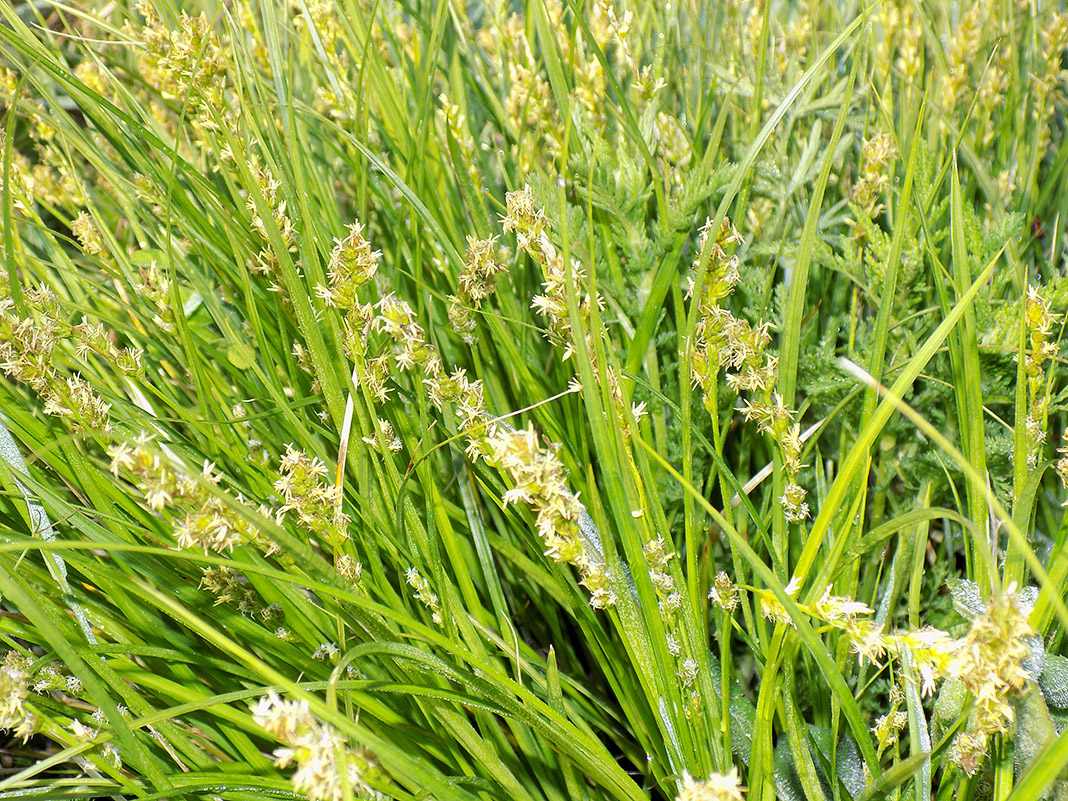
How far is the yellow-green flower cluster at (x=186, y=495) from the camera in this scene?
556 mm

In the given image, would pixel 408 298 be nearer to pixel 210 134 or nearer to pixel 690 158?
pixel 210 134

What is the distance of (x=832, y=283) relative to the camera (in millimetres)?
1345

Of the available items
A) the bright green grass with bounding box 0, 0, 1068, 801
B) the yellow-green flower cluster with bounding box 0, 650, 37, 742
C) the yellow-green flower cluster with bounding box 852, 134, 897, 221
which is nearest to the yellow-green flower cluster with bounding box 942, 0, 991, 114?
the bright green grass with bounding box 0, 0, 1068, 801

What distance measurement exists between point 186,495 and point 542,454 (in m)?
0.27

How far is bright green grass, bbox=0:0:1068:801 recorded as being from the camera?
2.44 ft

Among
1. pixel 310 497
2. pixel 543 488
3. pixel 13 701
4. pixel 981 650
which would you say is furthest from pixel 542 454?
pixel 13 701

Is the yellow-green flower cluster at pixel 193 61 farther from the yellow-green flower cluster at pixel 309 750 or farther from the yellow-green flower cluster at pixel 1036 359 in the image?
the yellow-green flower cluster at pixel 1036 359

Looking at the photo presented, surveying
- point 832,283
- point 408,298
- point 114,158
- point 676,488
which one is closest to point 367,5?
point 114,158

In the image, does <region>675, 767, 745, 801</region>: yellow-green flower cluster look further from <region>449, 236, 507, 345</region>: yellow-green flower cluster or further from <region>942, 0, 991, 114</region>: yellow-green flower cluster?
<region>942, 0, 991, 114</region>: yellow-green flower cluster

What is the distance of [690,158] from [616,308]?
1.11ft

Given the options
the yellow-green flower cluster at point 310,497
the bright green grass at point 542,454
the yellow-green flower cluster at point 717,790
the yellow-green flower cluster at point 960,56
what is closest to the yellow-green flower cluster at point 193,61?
the bright green grass at point 542,454

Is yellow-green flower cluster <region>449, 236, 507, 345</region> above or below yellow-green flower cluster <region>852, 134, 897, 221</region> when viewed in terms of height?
above

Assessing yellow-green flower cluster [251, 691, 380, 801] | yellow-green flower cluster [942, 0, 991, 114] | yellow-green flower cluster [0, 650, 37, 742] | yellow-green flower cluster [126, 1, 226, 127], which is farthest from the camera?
yellow-green flower cluster [942, 0, 991, 114]

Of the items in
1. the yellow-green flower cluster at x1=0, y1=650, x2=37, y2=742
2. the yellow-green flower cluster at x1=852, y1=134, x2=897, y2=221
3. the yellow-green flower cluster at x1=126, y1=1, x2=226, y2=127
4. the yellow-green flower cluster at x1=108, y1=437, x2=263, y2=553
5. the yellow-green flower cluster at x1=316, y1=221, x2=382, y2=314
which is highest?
the yellow-green flower cluster at x1=126, y1=1, x2=226, y2=127
